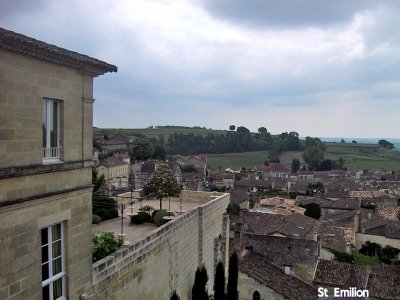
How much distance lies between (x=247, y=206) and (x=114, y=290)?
203 ft

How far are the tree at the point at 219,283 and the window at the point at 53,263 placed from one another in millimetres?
12513

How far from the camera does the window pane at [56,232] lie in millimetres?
8635

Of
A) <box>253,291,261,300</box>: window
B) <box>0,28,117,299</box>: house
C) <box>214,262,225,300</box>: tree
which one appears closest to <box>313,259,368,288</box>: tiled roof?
<box>253,291,261,300</box>: window

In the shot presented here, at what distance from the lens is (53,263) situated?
8648mm

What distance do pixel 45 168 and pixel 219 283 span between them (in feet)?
47.6

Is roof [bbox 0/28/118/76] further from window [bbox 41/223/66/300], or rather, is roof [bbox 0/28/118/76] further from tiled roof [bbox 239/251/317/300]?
tiled roof [bbox 239/251/317/300]

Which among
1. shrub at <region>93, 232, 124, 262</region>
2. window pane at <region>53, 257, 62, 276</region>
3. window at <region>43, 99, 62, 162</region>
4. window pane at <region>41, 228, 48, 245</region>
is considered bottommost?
shrub at <region>93, 232, 124, 262</region>

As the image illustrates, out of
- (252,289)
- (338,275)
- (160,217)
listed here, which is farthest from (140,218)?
(338,275)

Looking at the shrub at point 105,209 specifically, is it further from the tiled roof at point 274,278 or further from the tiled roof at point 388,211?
the tiled roof at point 388,211

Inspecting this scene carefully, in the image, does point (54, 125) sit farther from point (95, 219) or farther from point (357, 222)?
point (357, 222)

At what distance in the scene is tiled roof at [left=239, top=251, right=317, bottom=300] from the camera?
2631 centimetres

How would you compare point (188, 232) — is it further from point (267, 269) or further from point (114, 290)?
point (267, 269)

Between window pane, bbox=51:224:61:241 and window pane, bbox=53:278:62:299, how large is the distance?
91 cm

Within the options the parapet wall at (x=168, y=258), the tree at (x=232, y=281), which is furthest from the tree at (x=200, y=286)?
the tree at (x=232, y=281)
